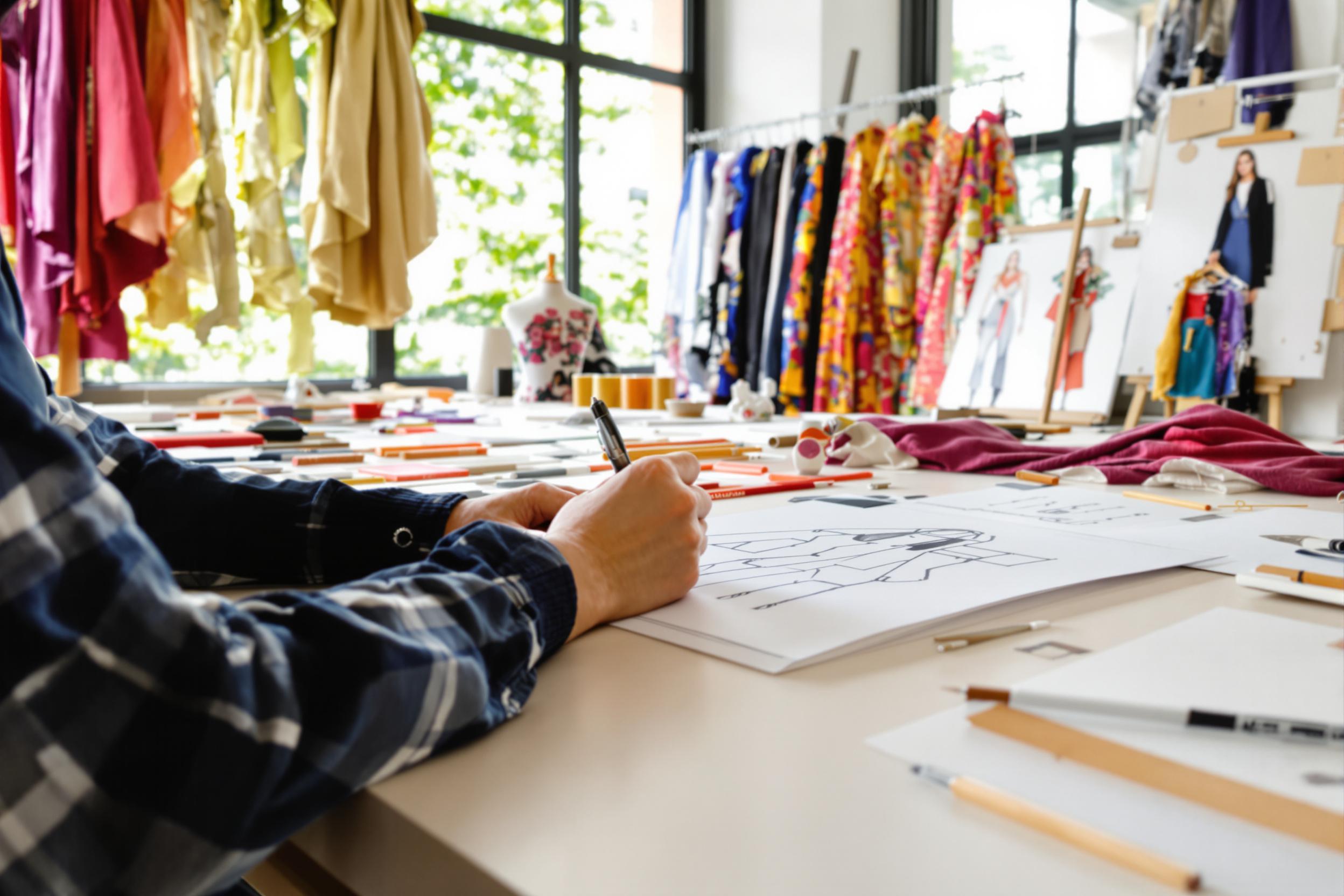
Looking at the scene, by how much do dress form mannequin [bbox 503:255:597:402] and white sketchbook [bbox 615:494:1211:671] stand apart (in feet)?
5.54

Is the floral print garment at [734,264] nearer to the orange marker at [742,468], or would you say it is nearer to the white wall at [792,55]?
the white wall at [792,55]

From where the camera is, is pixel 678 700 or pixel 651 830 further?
pixel 678 700

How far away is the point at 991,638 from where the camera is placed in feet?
1.68

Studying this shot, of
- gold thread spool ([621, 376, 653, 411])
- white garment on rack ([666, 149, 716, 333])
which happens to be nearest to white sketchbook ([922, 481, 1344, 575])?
gold thread spool ([621, 376, 653, 411])

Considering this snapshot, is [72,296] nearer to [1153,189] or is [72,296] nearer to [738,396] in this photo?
[738,396]

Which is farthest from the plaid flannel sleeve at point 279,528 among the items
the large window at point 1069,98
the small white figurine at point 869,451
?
the large window at point 1069,98

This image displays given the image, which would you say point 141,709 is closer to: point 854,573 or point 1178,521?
point 854,573

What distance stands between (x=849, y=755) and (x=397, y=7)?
3104mm

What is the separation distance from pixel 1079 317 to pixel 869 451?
6.62ft

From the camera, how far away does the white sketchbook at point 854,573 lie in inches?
20.3

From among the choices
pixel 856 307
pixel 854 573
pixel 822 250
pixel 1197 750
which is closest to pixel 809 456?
pixel 854 573

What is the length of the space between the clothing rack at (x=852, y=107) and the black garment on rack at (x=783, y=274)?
18 centimetres

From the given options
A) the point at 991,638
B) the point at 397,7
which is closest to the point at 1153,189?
the point at 397,7

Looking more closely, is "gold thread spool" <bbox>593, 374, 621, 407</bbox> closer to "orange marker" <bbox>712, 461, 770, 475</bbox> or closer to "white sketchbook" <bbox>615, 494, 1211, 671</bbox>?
"orange marker" <bbox>712, 461, 770, 475</bbox>
